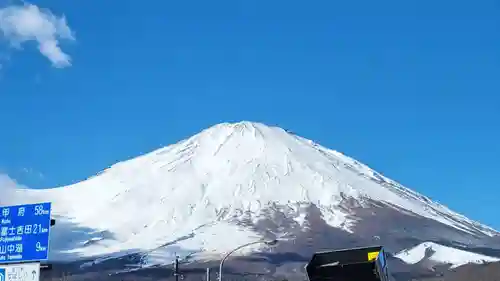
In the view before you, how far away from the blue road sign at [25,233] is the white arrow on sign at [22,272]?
36 centimetres

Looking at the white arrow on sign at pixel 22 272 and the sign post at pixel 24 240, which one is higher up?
the sign post at pixel 24 240

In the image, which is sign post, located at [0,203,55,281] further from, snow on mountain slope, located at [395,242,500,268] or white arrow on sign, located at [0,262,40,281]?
snow on mountain slope, located at [395,242,500,268]

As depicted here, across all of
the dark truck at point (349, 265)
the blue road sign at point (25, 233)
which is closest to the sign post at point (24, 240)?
the blue road sign at point (25, 233)

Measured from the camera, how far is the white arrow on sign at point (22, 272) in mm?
26453

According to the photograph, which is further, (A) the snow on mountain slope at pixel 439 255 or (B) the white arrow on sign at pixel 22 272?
(A) the snow on mountain slope at pixel 439 255

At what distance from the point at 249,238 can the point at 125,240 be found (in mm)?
37685

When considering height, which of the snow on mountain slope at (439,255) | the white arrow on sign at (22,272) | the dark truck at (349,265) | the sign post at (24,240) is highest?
the snow on mountain slope at (439,255)

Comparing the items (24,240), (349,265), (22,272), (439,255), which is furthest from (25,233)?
(439,255)

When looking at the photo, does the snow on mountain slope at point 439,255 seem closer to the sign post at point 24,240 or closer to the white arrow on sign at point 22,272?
the white arrow on sign at point 22,272

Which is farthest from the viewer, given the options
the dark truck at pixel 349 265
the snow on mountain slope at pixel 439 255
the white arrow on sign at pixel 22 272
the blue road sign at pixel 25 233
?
the snow on mountain slope at pixel 439 255

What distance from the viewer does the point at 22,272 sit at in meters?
26.7

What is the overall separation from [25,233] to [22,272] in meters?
1.46

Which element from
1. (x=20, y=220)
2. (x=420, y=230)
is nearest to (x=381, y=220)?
(x=420, y=230)

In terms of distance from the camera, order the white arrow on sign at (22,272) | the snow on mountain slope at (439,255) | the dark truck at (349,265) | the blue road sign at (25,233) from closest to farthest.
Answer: the dark truck at (349,265) → the blue road sign at (25,233) → the white arrow on sign at (22,272) → the snow on mountain slope at (439,255)
